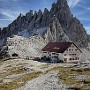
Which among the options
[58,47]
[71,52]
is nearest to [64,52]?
[71,52]

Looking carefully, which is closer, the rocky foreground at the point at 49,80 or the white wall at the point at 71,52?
the rocky foreground at the point at 49,80

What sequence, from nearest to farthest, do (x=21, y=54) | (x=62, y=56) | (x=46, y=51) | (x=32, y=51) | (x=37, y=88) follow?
1. (x=37, y=88)
2. (x=62, y=56)
3. (x=46, y=51)
4. (x=21, y=54)
5. (x=32, y=51)

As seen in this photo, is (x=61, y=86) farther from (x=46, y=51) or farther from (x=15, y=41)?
(x=15, y=41)

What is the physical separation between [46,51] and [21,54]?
3077 centimetres

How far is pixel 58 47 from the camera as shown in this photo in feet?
440

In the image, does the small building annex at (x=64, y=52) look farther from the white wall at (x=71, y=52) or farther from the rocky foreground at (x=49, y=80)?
the rocky foreground at (x=49, y=80)

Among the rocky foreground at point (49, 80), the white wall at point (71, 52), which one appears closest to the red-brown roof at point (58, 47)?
the white wall at point (71, 52)

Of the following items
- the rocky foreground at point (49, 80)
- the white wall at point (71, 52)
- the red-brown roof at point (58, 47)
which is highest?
the red-brown roof at point (58, 47)

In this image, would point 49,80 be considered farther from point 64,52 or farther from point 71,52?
point 71,52

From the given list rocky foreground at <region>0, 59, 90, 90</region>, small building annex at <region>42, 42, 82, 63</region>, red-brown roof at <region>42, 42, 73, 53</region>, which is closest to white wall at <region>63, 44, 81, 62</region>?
small building annex at <region>42, 42, 82, 63</region>

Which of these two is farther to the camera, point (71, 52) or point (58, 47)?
point (58, 47)

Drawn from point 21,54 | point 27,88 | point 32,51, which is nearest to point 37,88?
point 27,88

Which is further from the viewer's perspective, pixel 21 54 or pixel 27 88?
pixel 21 54

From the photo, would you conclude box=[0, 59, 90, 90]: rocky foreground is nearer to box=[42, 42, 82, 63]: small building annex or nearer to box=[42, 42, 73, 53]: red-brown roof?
box=[42, 42, 82, 63]: small building annex
